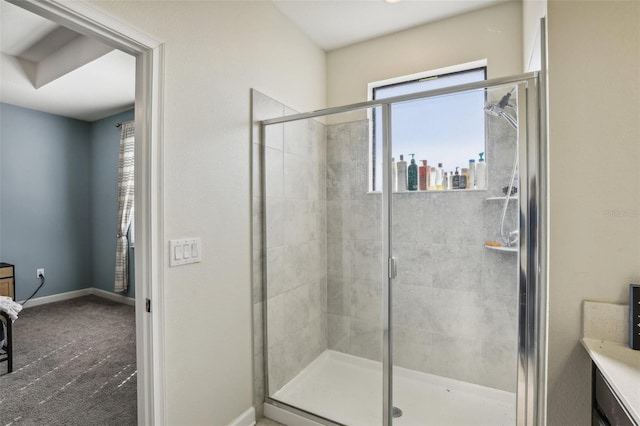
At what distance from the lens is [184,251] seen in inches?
58.4

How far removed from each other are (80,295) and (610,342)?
5705mm

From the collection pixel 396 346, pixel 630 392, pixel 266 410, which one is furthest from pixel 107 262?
pixel 630 392

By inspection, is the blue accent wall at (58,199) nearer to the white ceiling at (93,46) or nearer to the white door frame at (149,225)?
the white ceiling at (93,46)

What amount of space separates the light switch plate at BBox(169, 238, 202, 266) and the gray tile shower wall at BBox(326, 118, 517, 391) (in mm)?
823

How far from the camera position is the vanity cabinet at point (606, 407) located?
868 millimetres

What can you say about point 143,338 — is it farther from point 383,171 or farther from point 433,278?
point 433,278

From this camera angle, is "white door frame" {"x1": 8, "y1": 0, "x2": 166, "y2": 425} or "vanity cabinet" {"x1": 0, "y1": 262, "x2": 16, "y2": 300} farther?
"vanity cabinet" {"x1": 0, "y1": 262, "x2": 16, "y2": 300}

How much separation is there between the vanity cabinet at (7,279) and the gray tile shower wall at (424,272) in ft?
13.0

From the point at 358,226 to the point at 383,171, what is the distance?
0.37 m

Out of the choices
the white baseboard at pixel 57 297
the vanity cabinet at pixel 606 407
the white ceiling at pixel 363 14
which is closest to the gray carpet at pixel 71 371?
the white baseboard at pixel 57 297

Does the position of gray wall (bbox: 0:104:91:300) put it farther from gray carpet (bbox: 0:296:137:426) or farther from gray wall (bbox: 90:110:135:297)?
gray carpet (bbox: 0:296:137:426)

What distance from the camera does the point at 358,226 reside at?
1932 millimetres

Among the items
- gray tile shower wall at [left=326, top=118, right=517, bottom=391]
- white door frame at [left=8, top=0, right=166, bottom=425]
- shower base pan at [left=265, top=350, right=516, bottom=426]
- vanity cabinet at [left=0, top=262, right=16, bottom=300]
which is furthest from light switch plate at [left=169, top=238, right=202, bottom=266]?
vanity cabinet at [left=0, top=262, right=16, bottom=300]

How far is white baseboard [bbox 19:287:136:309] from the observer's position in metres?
4.13
